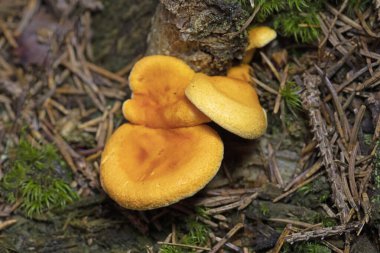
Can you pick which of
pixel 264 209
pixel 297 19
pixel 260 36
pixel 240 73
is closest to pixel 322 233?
pixel 264 209

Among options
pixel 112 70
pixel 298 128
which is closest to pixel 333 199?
pixel 298 128

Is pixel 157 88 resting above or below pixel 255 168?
above

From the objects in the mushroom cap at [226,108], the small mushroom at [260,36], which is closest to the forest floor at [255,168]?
the small mushroom at [260,36]

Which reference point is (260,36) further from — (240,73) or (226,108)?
(226,108)

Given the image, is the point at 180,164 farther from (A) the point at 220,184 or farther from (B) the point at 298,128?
(B) the point at 298,128

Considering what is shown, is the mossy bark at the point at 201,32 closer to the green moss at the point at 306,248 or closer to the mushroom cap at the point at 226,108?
the mushroom cap at the point at 226,108

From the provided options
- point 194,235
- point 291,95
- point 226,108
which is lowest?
point 194,235
